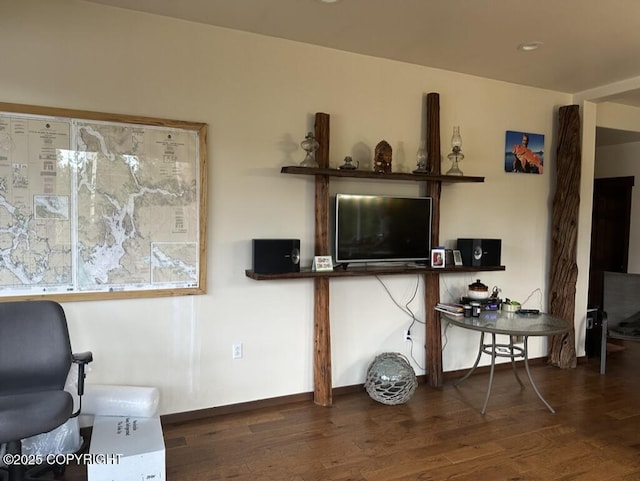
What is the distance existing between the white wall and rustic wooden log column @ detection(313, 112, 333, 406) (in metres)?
0.09

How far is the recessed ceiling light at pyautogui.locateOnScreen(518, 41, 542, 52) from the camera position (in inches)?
128

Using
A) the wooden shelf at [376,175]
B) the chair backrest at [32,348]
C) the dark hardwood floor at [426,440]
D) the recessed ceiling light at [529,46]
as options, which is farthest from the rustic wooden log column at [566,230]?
the chair backrest at [32,348]

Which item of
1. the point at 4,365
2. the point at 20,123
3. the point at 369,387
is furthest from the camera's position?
the point at 369,387

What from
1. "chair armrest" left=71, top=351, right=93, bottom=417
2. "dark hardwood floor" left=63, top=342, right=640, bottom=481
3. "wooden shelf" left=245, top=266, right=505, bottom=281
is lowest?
"dark hardwood floor" left=63, top=342, right=640, bottom=481

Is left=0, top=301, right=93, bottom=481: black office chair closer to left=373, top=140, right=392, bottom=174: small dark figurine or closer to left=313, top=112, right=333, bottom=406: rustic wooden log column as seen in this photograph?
left=313, top=112, right=333, bottom=406: rustic wooden log column

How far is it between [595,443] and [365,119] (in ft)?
8.79

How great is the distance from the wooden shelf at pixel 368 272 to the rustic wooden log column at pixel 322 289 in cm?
15

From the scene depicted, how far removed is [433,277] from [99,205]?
8.36 feet

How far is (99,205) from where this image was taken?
284 centimetres

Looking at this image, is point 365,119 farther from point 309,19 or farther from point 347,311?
point 347,311

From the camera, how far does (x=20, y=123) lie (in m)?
2.65

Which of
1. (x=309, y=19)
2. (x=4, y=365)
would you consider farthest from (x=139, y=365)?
(x=309, y=19)

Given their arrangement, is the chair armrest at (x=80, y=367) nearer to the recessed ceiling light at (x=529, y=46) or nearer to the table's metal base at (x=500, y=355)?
the table's metal base at (x=500, y=355)

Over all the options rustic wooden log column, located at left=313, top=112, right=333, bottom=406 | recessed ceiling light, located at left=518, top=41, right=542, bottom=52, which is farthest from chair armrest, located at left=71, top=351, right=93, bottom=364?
recessed ceiling light, located at left=518, top=41, right=542, bottom=52
